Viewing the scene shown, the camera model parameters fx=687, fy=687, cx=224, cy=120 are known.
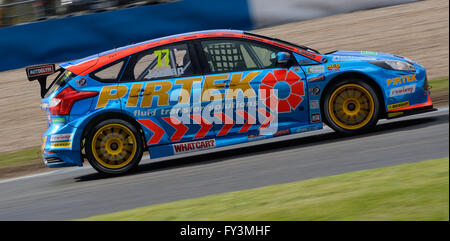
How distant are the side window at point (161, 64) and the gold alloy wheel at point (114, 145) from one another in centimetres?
66

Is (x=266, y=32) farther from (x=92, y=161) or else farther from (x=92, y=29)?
(x=92, y=161)

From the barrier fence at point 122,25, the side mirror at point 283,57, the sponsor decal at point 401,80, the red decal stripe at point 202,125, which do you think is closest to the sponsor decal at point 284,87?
the side mirror at point 283,57

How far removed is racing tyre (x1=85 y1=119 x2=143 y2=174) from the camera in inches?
335

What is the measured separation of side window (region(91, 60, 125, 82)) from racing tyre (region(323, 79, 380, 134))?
2614 mm

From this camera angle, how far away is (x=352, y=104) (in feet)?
28.0

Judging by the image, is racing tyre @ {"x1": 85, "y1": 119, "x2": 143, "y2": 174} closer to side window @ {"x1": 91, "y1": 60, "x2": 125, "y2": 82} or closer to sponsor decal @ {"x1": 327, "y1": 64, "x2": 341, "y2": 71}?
side window @ {"x1": 91, "y1": 60, "x2": 125, "y2": 82}

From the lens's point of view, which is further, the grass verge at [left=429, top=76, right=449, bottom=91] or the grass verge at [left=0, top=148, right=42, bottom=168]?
the grass verge at [left=429, top=76, right=449, bottom=91]

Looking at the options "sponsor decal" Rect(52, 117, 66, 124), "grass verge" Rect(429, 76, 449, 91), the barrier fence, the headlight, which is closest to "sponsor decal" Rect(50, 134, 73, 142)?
"sponsor decal" Rect(52, 117, 66, 124)

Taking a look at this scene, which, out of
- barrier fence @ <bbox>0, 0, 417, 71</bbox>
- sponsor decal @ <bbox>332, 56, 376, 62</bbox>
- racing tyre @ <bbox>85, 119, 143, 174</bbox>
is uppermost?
barrier fence @ <bbox>0, 0, 417, 71</bbox>

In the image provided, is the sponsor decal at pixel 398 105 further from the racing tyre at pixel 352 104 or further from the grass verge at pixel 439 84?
the grass verge at pixel 439 84

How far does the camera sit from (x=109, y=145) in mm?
8570

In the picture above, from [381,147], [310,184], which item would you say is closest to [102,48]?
[381,147]

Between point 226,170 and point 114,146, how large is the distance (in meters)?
1.50

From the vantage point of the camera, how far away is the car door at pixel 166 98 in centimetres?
846
